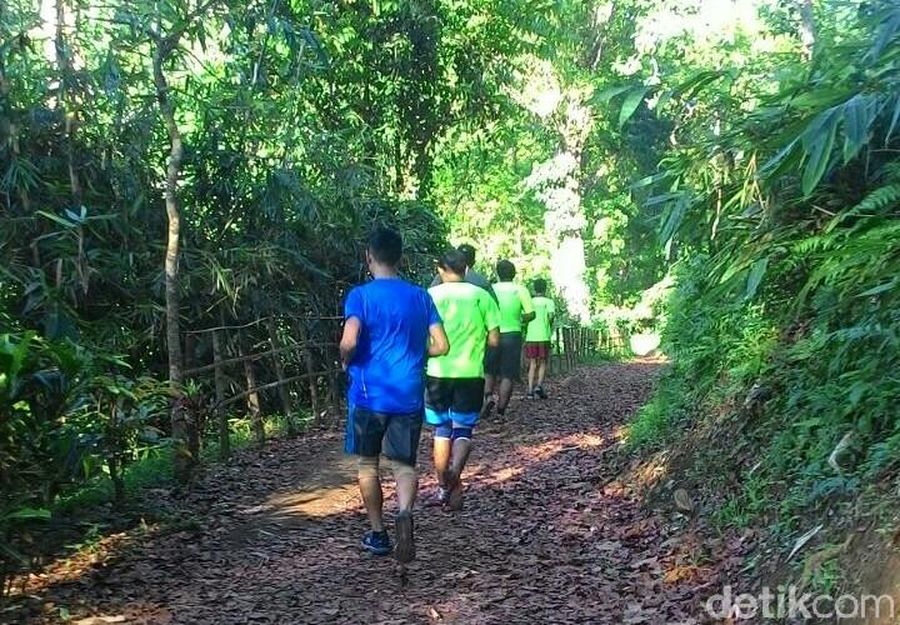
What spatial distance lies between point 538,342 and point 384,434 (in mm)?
8292

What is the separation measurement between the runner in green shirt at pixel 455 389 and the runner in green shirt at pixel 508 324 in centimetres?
385

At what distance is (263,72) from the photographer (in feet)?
30.5

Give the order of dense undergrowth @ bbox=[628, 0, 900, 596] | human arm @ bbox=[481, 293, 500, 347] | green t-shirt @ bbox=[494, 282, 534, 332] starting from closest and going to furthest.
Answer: dense undergrowth @ bbox=[628, 0, 900, 596] → human arm @ bbox=[481, 293, 500, 347] → green t-shirt @ bbox=[494, 282, 534, 332]

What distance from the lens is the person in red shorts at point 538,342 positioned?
1360 cm

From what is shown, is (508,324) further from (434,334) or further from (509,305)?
(434,334)

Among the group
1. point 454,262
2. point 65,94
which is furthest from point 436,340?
point 65,94

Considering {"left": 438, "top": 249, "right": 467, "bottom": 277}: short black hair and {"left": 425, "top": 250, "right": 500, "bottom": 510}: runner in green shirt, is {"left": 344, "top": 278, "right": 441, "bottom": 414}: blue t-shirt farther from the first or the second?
{"left": 438, "top": 249, "right": 467, "bottom": 277}: short black hair

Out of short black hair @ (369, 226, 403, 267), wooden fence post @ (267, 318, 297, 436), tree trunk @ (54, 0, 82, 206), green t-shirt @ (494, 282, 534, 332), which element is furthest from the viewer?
green t-shirt @ (494, 282, 534, 332)

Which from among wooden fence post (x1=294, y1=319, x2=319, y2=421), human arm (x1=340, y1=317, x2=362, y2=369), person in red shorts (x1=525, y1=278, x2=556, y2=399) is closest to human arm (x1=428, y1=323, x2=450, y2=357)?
human arm (x1=340, y1=317, x2=362, y2=369)

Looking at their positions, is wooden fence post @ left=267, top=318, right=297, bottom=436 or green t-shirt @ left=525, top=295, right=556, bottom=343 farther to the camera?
green t-shirt @ left=525, top=295, right=556, bottom=343

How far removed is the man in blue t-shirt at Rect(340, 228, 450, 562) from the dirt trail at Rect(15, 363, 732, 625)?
0.46 meters

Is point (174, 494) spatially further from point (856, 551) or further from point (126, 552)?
point (856, 551)

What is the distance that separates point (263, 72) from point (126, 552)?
5.40 meters

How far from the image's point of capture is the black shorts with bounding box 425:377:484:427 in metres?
6.74
